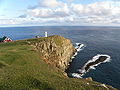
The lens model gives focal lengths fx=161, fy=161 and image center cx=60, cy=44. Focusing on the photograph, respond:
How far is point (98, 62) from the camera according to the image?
101 metres

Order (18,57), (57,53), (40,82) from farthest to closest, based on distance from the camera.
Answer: (57,53) < (18,57) < (40,82)

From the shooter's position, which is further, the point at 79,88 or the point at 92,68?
the point at 92,68

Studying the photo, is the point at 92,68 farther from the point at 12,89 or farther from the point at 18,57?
the point at 12,89

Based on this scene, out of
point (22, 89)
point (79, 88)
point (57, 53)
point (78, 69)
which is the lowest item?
point (78, 69)

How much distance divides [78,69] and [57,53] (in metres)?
15.4

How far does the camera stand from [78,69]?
91.8 meters

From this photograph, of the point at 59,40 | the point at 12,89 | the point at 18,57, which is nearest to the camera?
the point at 12,89

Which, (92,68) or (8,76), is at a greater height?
(8,76)

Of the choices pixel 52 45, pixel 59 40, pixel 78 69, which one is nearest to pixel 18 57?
pixel 52 45

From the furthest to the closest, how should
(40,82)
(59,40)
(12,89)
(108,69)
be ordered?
1. (59,40)
2. (108,69)
3. (40,82)
4. (12,89)

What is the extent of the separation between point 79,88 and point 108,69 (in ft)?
212

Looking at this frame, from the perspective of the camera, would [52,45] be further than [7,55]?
Yes

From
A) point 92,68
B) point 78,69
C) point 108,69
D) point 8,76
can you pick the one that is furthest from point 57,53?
point 8,76

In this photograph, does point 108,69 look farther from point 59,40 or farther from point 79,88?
point 79,88
